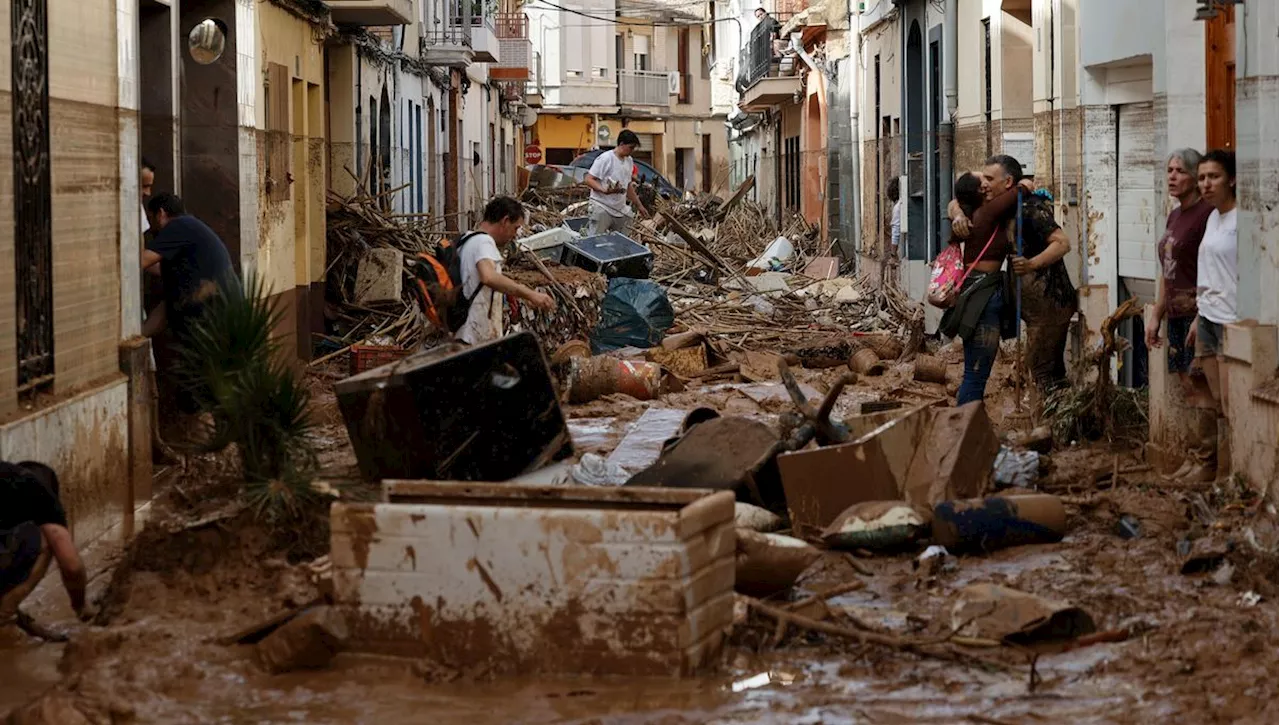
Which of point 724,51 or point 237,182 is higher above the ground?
point 724,51

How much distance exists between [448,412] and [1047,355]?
456 centimetres

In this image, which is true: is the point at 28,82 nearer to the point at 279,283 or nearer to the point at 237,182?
the point at 237,182

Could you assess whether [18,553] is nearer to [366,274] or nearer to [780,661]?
[780,661]

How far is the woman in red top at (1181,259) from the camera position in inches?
389

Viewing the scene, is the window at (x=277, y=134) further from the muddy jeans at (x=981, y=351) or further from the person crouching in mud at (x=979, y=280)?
→ the muddy jeans at (x=981, y=351)

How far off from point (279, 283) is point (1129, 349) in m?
7.32

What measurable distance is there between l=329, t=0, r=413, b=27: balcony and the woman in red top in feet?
35.8

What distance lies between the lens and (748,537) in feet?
24.0

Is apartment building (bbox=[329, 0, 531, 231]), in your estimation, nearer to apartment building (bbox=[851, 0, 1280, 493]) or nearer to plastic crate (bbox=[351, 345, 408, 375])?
plastic crate (bbox=[351, 345, 408, 375])

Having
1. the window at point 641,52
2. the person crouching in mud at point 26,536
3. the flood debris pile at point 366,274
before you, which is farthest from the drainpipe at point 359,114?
the window at point 641,52

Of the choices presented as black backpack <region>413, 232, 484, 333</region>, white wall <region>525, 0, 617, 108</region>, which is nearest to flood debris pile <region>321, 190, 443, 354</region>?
black backpack <region>413, 232, 484, 333</region>

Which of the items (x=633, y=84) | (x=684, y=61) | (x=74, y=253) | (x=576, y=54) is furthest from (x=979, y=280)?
(x=684, y=61)

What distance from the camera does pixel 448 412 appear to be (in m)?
9.14

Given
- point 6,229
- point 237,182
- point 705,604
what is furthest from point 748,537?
point 237,182
